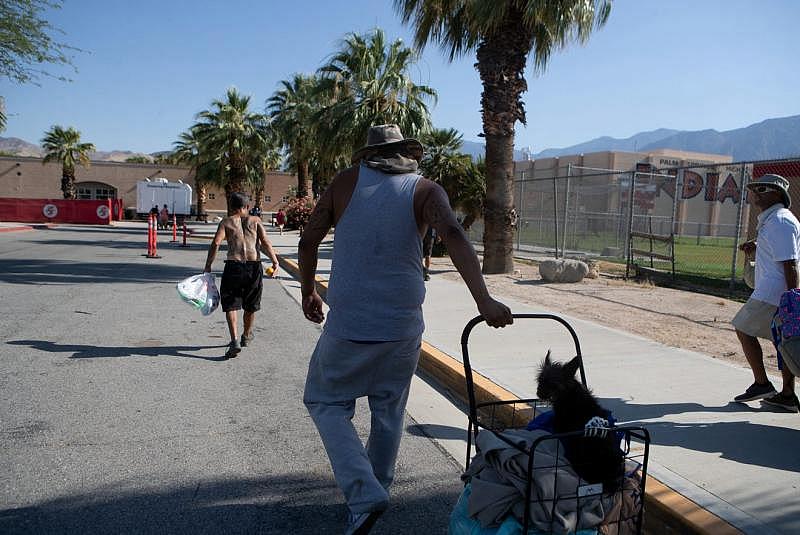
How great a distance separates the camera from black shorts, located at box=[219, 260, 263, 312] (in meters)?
6.95

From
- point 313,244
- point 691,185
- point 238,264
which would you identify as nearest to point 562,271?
point 238,264

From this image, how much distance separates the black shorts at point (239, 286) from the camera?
6949 mm

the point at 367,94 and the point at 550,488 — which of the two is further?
the point at 367,94

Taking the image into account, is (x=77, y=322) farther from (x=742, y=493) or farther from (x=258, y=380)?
(x=742, y=493)

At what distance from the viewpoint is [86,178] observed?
211 feet

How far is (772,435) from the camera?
173 inches

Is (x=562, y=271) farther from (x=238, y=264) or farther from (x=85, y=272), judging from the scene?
(x=85, y=272)

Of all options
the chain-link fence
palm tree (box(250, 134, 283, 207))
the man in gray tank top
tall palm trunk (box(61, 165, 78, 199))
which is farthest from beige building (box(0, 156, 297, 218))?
the man in gray tank top

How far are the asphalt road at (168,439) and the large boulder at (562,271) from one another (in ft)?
21.0

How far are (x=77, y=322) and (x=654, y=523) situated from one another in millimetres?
7625

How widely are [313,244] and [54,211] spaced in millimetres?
40500

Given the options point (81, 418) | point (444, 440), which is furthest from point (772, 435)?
point (81, 418)

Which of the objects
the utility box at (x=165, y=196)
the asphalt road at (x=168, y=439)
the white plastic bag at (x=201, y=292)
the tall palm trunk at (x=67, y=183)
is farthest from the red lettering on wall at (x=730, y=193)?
the tall palm trunk at (x=67, y=183)

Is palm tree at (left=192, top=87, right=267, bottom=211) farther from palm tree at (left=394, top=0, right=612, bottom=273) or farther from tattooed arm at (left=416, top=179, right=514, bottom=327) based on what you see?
tattooed arm at (left=416, top=179, right=514, bottom=327)
